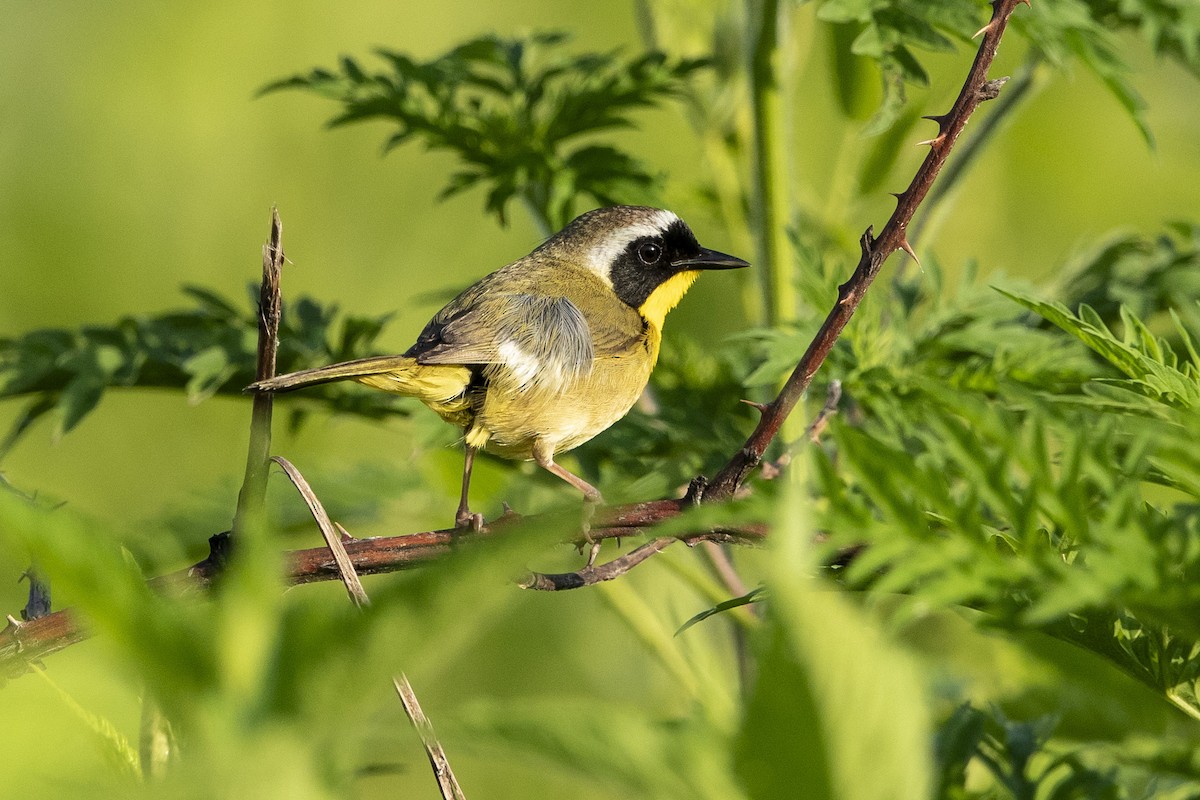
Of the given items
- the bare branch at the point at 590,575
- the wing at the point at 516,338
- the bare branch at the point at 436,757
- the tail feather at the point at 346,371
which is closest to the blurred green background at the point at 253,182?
the wing at the point at 516,338

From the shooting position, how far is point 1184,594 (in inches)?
35.1

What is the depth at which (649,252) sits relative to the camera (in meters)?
3.08

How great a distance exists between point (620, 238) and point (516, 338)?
26.1 inches

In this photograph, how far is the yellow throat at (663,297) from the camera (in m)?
3.00

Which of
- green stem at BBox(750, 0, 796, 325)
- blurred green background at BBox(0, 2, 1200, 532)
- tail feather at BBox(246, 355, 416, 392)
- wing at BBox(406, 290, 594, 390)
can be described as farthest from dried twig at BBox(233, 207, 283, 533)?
blurred green background at BBox(0, 2, 1200, 532)

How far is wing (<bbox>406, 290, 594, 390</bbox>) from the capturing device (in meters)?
2.40

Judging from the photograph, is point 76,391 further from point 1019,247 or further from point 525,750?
point 1019,247

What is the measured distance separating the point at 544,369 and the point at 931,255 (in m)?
0.74

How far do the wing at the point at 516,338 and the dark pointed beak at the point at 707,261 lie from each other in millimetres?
369

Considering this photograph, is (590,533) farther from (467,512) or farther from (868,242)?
(467,512)

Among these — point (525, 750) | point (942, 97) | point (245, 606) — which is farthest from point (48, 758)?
point (942, 97)

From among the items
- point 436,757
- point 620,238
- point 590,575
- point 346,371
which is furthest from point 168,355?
point 436,757

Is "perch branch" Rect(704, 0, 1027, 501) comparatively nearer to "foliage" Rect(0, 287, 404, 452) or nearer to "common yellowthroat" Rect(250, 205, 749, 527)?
"common yellowthroat" Rect(250, 205, 749, 527)

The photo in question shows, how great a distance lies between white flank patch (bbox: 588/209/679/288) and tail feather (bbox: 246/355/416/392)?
0.89m
